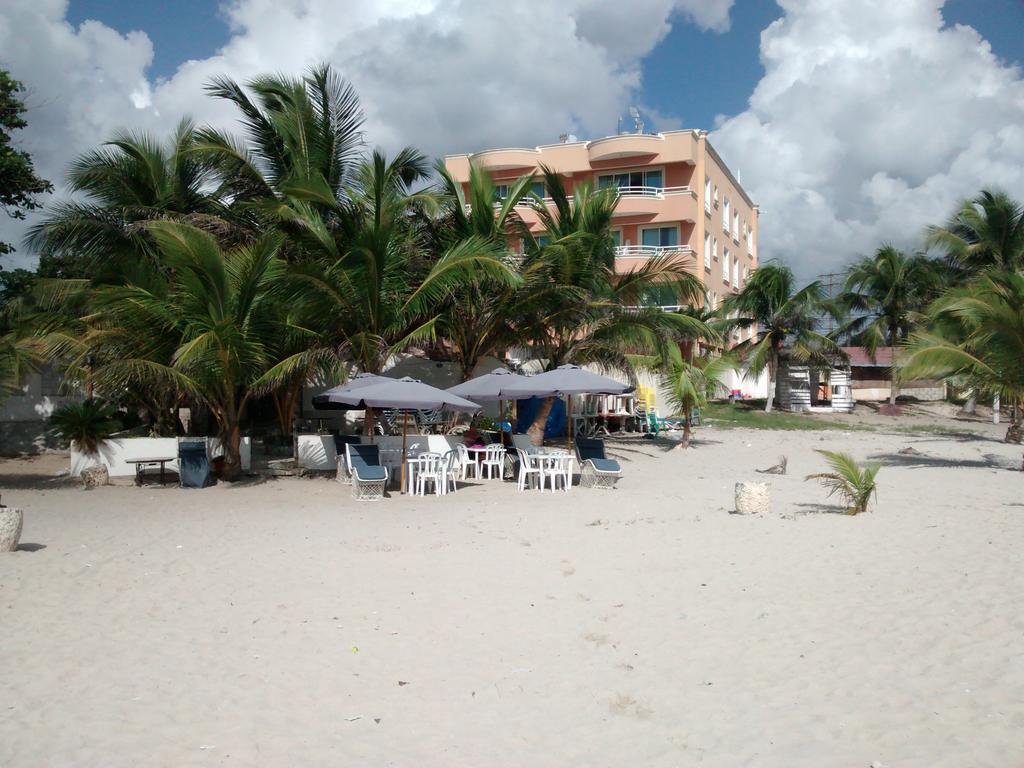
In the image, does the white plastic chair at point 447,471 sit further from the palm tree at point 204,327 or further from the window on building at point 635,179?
the window on building at point 635,179

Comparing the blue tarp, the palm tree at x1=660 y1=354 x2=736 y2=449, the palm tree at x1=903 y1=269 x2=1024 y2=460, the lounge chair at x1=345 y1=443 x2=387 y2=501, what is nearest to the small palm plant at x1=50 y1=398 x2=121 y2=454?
the lounge chair at x1=345 y1=443 x2=387 y2=501

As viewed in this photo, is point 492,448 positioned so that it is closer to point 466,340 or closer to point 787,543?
point 466,340

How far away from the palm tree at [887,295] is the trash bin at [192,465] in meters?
29.4

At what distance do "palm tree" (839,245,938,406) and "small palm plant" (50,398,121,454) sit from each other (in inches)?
1182

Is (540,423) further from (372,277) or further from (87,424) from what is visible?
(87,424)

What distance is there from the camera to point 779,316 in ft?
102

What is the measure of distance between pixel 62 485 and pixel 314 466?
421cm

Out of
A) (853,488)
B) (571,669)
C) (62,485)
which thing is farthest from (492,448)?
(571,669)

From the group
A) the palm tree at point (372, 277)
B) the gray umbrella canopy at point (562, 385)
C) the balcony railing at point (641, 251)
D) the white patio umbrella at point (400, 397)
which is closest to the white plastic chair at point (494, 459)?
the gray umbrella canopy at point (562, 385)

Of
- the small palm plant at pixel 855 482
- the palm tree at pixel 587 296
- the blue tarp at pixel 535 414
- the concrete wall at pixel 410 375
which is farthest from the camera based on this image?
the blue tarp at pixel 535 414

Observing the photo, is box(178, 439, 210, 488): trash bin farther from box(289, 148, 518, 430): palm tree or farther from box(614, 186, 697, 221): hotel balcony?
box(614, 186, 697, 221): hotel balcony

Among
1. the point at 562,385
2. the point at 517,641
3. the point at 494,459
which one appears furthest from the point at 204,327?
the point at 517,641

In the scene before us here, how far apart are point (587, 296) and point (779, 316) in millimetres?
15161

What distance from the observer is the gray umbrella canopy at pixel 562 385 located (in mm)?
13602
